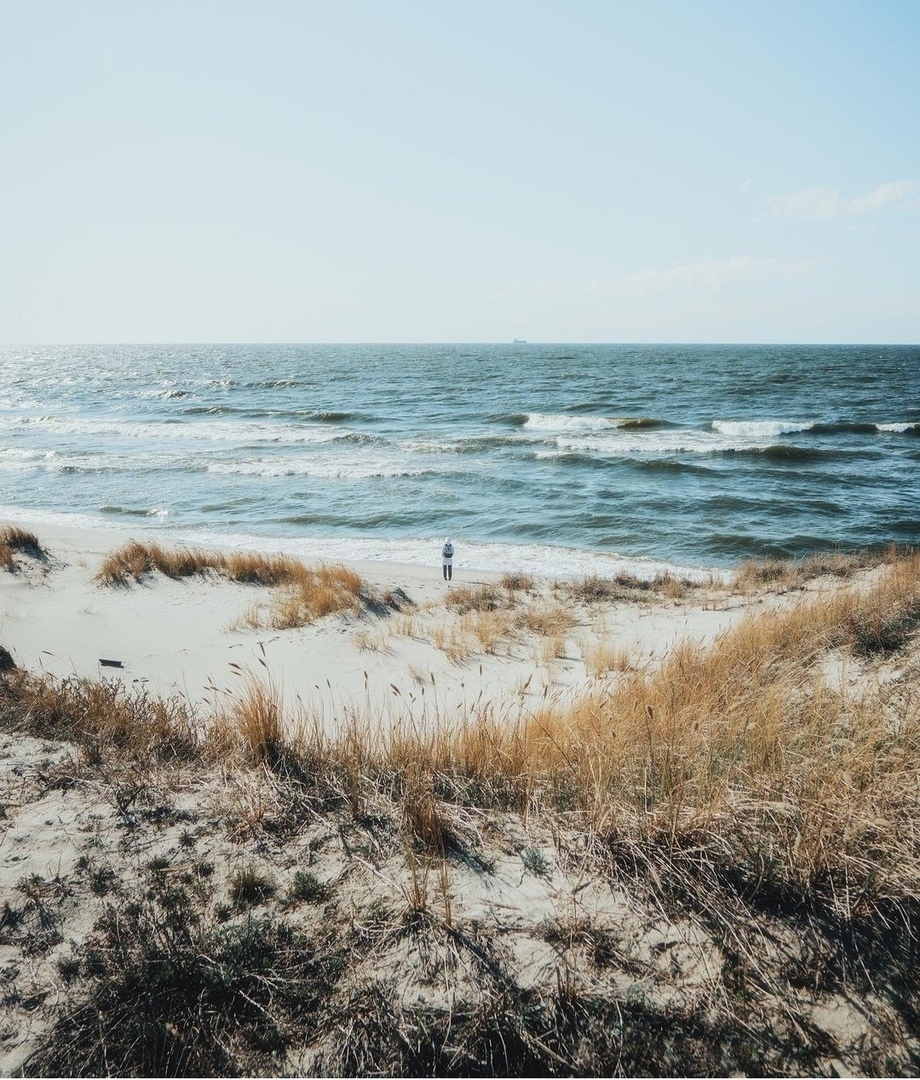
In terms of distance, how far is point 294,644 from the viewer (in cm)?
804

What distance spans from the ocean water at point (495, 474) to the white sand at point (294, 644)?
4247 millimetres

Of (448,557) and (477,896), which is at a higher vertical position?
(477,896)

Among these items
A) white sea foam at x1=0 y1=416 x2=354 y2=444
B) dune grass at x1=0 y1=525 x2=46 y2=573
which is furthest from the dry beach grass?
white sea foam at x1=0 y1=416 x2=354 y2=444

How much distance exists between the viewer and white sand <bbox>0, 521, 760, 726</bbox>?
21.7 feet

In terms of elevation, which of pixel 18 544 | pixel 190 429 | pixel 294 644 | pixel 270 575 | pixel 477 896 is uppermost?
pixel 190 429

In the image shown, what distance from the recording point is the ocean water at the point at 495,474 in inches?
604

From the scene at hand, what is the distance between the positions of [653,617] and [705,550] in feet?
19.3

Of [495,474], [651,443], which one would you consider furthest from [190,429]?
[651,443]

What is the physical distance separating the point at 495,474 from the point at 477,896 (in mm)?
20211

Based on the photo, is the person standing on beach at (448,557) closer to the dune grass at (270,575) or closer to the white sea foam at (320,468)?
the dune grass at (270,575)

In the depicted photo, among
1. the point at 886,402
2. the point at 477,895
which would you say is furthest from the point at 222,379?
the point at 477,895

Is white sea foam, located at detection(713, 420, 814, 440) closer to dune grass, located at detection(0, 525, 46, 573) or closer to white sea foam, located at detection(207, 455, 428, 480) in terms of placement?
white sea foam, located at detection(207, 455, 428, 480)

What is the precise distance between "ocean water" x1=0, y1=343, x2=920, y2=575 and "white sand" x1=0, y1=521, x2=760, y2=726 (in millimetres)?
4247

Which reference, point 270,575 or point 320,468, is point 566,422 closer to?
point 320,468
